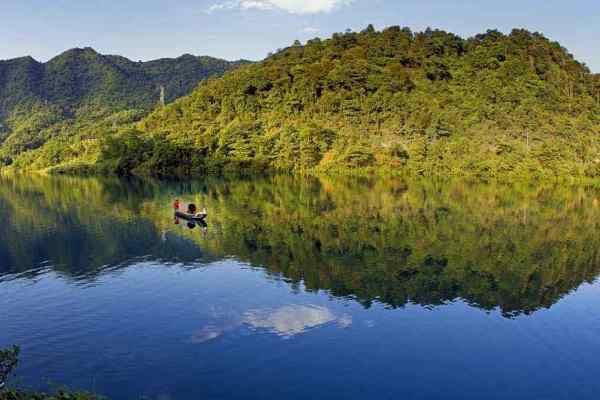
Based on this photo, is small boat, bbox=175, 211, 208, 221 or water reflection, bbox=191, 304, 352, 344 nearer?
water reflection, bbox=191, 304, 352, 344

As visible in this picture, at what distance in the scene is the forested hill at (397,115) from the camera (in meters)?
105

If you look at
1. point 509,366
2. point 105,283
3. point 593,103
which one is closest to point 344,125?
point 593,103

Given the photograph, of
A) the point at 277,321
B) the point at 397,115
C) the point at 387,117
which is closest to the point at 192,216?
the point at 277,321

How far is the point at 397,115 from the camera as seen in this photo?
11756 centimetres

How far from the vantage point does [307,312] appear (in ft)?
86.4

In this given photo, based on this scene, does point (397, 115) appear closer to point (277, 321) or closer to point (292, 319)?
point (292, 319)

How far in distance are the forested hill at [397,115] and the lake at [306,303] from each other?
49.7 m

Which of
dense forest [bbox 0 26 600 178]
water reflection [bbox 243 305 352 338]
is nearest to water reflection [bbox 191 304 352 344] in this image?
water reflection [bbox 243 305 352 338]

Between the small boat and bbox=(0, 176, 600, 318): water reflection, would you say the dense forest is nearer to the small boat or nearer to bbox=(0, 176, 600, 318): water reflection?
bbox=(0, 176, 600, 318): water reflection

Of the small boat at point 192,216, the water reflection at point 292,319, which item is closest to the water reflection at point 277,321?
the water reflection at point 292,319

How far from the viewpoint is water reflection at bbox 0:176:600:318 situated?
3041 centimetres

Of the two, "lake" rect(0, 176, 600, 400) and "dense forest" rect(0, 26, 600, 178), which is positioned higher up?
"dense forest" rect(0, 26, 600, 178)

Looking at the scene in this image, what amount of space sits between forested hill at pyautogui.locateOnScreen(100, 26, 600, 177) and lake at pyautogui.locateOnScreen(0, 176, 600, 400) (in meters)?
49.7

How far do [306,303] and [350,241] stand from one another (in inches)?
582
